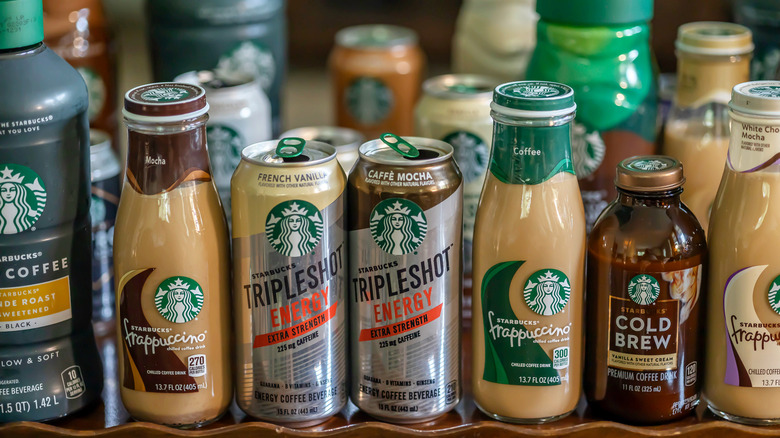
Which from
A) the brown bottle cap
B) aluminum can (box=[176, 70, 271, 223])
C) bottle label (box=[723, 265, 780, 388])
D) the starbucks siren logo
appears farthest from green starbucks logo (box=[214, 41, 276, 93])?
bottle label (box=[723, 265, 780, 388])

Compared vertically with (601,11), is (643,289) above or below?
below

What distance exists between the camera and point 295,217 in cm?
85

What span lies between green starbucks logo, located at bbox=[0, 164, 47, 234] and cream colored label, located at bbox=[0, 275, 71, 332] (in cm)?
6

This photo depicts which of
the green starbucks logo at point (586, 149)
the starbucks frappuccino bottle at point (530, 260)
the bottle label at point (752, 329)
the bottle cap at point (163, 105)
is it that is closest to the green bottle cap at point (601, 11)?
the green starbucks logo at point (586, 149)

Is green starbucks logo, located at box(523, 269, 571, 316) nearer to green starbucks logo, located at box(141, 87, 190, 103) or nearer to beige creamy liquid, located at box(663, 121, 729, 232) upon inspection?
beige creamy liquid, located at box(663, 121, 729, 232)

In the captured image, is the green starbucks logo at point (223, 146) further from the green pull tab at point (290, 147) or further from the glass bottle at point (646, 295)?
the glass bottle at point (646, 295)

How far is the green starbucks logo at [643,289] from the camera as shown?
0.86m

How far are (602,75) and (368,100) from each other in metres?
0.55

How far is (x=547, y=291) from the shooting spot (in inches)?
34.4

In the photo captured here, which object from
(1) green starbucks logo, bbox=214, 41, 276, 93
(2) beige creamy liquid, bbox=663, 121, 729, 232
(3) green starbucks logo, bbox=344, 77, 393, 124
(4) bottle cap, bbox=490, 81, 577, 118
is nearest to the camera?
(4) bottle cap, bbox=490, 81, 577, 118

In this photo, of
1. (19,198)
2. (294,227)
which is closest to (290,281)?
(294,227)

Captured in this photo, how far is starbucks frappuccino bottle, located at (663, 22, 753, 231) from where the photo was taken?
1054mm

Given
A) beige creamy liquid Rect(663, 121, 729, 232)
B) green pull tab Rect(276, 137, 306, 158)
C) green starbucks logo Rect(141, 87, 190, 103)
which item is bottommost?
beige creamy liquid Rect(663, 121, 729, 232)

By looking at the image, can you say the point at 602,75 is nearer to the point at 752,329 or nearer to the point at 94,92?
the point at 752,329
